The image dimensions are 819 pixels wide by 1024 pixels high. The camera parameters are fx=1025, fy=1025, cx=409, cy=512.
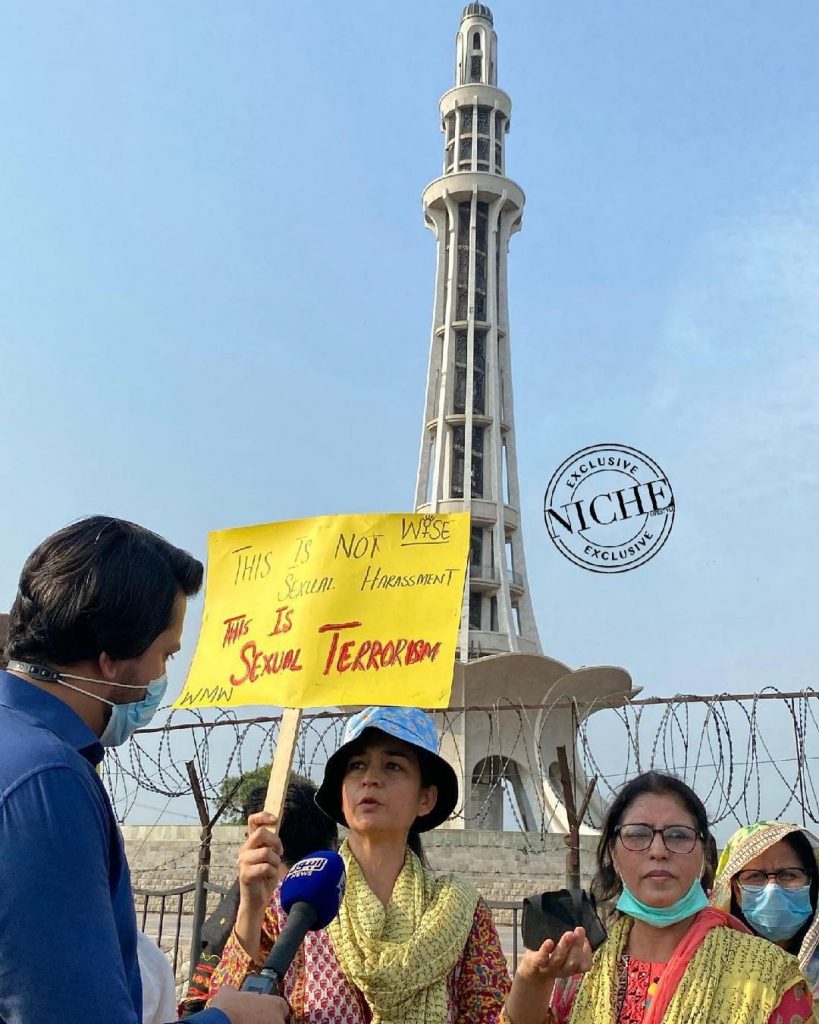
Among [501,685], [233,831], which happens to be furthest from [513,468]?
[233,831]

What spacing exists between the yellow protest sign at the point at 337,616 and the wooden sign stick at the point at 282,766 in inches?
5.8

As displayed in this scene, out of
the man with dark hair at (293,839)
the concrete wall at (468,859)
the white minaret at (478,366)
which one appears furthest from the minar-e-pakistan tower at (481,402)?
the man with dark hair at (293,839)

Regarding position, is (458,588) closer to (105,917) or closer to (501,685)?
(105,917)

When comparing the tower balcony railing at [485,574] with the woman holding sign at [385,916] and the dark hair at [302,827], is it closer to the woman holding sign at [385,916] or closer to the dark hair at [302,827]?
the dark hair at [302,827]

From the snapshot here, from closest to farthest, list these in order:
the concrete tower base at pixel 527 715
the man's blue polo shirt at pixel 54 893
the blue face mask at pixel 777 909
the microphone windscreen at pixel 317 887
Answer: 1. the man's blue polo shirt at pixel 54 893
2. the microphone windscreen at pixel 317 887
3. the blue face mask at pixel 777 909
4. the concrete tower base at pixel 527 715

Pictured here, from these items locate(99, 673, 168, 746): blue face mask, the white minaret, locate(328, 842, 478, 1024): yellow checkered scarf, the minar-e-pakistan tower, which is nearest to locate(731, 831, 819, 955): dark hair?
locate(328, 842, 478, 1024): yellow checkered scarf

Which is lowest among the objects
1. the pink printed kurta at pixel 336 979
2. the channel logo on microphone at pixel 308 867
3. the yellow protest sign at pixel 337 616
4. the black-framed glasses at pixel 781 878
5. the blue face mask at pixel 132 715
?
the pink printed kurta at pixel 336 979

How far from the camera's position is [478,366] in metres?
37.7

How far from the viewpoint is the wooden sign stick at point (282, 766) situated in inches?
91.4

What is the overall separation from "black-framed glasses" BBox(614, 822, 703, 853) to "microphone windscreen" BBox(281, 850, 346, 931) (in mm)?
1007

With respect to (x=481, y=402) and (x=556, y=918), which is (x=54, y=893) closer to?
(x=556, y=918)

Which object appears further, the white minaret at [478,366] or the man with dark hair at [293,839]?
the white minaret at [478,366]

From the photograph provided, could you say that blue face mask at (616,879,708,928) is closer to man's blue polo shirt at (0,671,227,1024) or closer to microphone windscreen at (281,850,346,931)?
microphone windscreen at (281,850,346,931)

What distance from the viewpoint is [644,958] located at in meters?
2.53
